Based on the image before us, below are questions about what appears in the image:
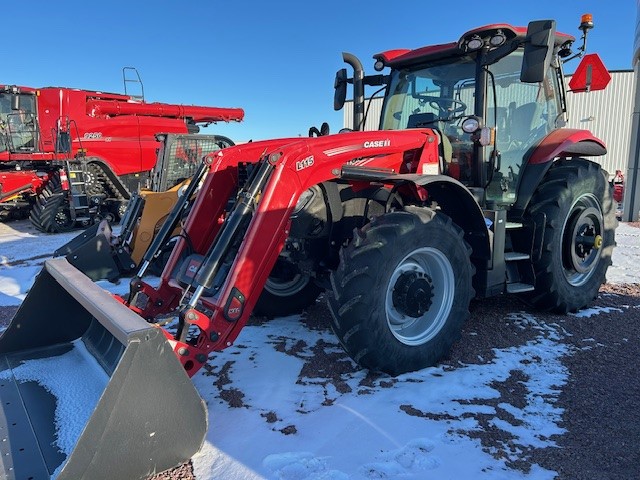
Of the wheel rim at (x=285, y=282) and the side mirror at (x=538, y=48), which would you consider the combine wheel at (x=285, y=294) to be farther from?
the side mirror at (x=538, y=48)

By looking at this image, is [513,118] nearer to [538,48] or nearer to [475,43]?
[475,43]

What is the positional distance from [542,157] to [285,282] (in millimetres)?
2566

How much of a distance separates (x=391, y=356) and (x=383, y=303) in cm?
36

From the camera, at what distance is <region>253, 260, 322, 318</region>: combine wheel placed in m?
4.64

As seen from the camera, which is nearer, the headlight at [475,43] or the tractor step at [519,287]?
the headlight at [475,43]

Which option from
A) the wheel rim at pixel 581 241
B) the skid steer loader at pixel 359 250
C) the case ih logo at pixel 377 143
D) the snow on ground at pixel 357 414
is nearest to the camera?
the skid steer loader at pixel 359 250

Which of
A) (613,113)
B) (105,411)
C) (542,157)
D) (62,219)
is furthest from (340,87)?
(613,113)

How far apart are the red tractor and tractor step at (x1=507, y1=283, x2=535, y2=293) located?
372 inches

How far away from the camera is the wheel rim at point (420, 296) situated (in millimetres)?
3484

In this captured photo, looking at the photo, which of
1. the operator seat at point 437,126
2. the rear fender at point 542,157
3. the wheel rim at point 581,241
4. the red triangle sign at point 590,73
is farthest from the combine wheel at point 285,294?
the red triangle sign at point 590,73

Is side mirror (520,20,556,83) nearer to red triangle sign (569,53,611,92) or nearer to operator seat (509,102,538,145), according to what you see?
operator seat (509,102,538,145)

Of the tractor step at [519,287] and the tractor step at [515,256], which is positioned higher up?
the tractor step at [515,256]

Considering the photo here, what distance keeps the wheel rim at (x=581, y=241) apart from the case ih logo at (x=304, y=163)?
9.03 ft

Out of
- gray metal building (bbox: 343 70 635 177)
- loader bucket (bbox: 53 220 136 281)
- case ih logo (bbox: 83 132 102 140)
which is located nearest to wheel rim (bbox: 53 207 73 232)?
case ih logo (bbox: 83 132 102 140)
